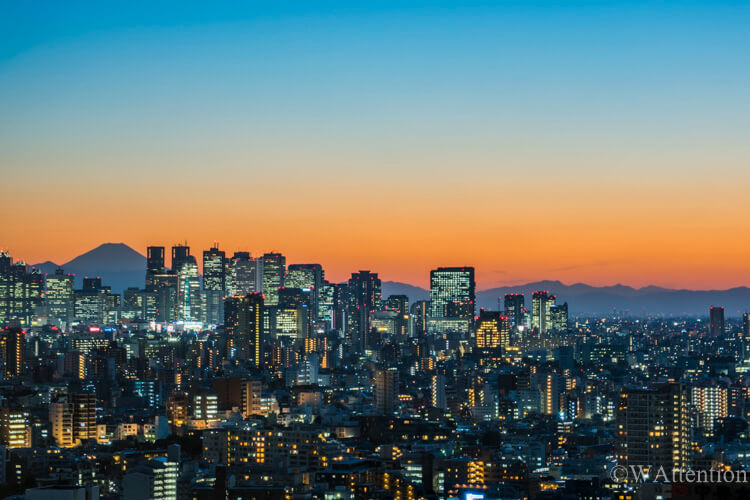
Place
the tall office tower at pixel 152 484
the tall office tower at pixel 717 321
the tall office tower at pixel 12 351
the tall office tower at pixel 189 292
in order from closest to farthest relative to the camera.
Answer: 1. the tall office tower at pixel 152 484
2. the tall office tower at pixel 12 351
3. the tall office tower at pixel 717 321
4. the tall office tower at pixel 189 292

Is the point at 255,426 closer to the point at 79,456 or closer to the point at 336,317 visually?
the point at 79,456

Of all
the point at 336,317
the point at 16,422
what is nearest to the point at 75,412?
the point at 16,422

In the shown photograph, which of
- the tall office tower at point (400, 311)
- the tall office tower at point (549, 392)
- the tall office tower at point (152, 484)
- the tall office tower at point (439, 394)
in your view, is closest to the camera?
the tall office tower at point (152, 484)

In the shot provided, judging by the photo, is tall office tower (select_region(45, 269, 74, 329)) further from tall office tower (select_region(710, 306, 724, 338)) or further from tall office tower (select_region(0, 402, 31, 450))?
tall office tower (select_region(0, 402, 31, 450))

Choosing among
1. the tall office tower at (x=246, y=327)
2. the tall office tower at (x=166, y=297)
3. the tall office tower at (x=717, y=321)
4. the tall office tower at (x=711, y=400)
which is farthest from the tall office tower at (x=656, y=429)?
the tall office tower at (x=166, y=297)

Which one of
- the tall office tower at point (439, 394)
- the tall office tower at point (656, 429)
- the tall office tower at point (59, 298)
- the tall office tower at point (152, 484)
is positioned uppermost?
the tall office tower at point (59, 298)

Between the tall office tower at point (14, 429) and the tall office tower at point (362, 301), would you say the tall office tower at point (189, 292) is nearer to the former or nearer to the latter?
the tall office tower at point (362, 301)

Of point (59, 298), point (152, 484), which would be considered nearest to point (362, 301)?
point (59, 298)
